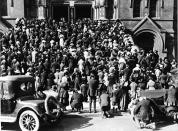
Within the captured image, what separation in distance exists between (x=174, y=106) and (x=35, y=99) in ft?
19.1

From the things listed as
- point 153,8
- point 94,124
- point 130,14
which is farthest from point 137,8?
point 94,124

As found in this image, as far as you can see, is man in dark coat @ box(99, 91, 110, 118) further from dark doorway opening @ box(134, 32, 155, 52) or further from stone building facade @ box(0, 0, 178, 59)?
dark doorway opening @ box(134, 32, 155, 52)

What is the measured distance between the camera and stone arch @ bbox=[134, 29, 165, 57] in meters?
38.4

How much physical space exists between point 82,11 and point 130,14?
5.06 m

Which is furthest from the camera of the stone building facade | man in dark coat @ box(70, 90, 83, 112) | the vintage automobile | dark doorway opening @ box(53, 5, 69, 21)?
dark doorway opening @ box(53, 5, 69, 21)

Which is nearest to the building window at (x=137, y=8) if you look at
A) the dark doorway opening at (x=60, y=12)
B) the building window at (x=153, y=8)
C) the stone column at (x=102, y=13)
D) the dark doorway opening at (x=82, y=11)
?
the building window at (x=153, y=8)

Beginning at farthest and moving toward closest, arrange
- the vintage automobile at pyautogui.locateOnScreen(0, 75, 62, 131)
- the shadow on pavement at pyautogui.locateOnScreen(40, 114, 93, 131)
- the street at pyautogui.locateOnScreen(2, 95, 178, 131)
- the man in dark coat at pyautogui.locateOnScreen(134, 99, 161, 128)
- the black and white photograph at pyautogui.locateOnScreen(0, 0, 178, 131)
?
the shadow on pavement at pyautogui.locateOnScreen(40, 114, 93, 131) < the street at pyautogui.locateOnScreen(2, 95, 178, 131) < the black and white photograph at pyautogui.locateOnScreen(0, 0, 178, 131) < the man in dark coat at pyautogui.locateOnScreen(134, 99, 161, 128) < the vintage automobile at pyautogui.locateOnScreen(0, 75, 62, 131)

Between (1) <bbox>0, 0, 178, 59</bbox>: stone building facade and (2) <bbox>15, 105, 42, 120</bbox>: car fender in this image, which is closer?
(2) <bbox>15, 105, 42, 120</bbox>: car fender

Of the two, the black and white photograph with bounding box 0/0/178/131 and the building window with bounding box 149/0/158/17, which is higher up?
the building window with bounding box 149/0/158/17

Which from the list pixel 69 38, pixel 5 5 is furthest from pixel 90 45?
pixel 5 5

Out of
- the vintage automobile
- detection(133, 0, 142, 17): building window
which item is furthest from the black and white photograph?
detection(133, 0, 142, 17): building window

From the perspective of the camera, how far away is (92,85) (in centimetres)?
1792

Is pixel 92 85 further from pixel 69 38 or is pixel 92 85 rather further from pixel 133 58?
pixel 69 38

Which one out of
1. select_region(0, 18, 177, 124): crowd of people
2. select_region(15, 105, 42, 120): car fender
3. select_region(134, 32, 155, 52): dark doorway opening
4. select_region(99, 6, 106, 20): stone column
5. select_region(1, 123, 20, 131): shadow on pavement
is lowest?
select_region(1, 123, 20, 131): shadow on pavement
